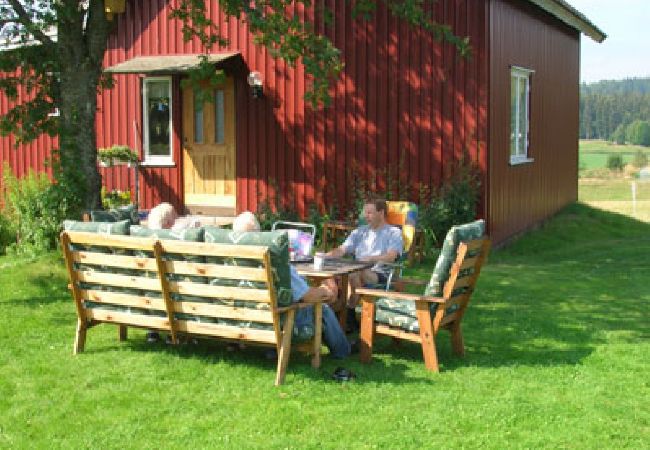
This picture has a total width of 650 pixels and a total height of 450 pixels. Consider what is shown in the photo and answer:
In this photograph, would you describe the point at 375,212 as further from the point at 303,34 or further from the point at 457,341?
the point at 303,34

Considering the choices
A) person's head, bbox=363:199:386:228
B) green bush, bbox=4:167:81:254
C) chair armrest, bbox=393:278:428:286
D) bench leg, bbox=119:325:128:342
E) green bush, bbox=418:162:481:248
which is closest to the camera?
bench leg, bbox=119:325:128:342

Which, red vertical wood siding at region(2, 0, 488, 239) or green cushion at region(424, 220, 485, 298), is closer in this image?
green cushion at region(424, 220, 485, 298)

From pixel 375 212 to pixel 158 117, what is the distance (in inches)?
320

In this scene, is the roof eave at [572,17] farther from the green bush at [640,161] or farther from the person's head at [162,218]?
the green bush at [640,161]

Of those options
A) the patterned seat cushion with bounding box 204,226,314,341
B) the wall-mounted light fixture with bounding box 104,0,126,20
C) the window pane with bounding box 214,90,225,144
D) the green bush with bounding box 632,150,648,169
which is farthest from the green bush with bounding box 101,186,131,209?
the green bush with bounding box 632,150,648,169

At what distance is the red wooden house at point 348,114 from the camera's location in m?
12.5

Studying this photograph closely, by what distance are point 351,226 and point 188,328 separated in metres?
6.12

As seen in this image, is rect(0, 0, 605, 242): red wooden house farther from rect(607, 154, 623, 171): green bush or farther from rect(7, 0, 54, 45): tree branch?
rect(607, 154, 623, 171): green bush

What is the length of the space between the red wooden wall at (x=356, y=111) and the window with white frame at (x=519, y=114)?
62.7 inches

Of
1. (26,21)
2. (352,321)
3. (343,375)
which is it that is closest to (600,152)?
(26,21)

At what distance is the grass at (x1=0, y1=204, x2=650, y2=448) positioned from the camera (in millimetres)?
4879

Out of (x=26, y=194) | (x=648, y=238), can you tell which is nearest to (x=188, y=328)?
(x=26, y=194)

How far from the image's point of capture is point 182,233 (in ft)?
19.7

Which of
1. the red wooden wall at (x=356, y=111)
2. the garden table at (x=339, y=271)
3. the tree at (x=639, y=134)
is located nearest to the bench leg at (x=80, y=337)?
the garden table at (x=339, y=271)
